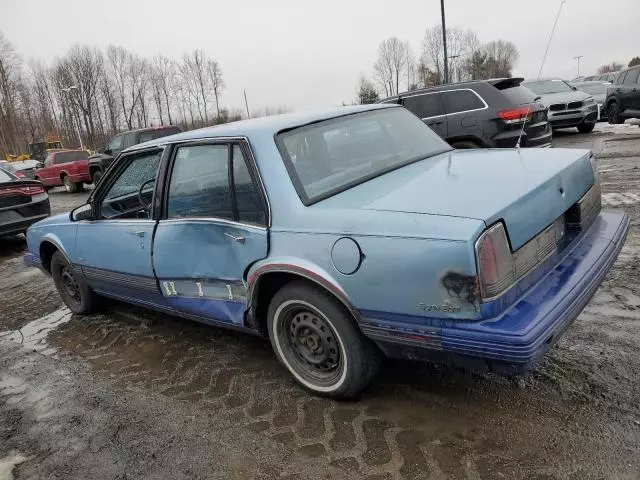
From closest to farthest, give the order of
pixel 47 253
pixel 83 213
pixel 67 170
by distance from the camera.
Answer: pixel 83 213, pixel 47 253, pixel 67 170

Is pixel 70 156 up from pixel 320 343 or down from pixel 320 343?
up

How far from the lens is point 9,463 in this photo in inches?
107

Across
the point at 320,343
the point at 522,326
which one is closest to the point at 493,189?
the point at 522,326

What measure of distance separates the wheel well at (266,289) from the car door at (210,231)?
0.09 meters

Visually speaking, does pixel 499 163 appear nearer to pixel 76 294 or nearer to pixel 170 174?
pixel 170 174

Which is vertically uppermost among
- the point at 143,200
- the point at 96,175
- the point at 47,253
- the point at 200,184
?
the point at 200,184

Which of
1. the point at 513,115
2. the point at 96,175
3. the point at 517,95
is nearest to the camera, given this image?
the point at 513,115

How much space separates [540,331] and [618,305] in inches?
72.5

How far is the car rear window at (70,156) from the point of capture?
773 inches

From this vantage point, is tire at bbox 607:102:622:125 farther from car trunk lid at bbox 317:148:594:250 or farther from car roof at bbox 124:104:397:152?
car roof at bbox 124:104:397:152

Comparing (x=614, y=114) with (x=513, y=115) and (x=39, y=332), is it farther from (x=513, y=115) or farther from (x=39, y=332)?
(x=39, y=332)

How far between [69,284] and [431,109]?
19.6 ft

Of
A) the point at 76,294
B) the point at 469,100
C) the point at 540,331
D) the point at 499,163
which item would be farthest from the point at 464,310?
→ the point at 469,100

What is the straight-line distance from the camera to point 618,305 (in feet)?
11.8
